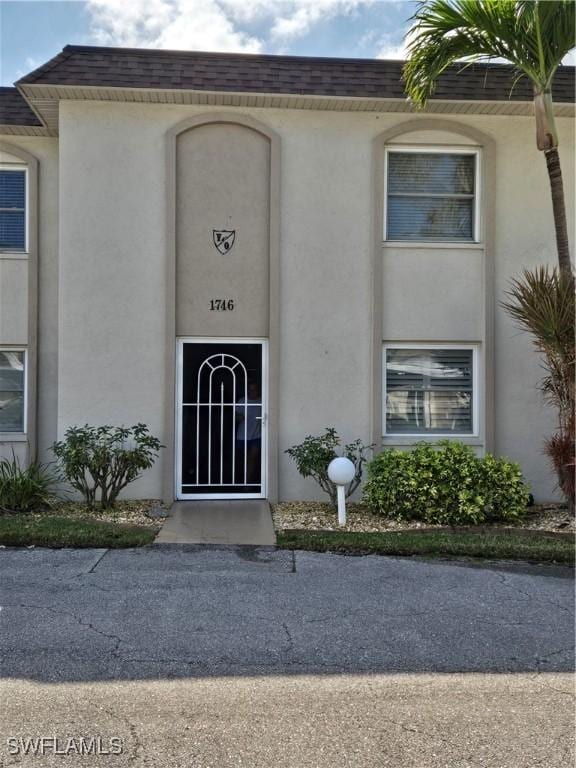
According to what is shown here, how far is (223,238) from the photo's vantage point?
31.0ft

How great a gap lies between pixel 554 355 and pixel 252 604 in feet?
16.8

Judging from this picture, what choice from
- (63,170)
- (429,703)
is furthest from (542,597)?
(63,170)

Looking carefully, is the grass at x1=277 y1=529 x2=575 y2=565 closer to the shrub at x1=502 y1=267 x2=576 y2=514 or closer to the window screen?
the shrub at x1=502 y1=267 x2=576 y2=514

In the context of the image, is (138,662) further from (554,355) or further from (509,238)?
(509,238)

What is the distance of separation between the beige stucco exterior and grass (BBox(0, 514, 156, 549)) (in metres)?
1.78

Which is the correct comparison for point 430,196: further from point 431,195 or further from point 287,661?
point 287,661

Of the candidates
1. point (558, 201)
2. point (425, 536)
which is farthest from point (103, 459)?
point (558, 201)

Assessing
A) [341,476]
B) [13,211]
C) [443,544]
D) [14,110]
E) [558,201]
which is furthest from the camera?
[13,211]

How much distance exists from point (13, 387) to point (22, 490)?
2.35 metres

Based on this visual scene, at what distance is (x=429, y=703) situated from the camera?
3.72 meters

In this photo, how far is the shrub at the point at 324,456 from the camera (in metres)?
8.55

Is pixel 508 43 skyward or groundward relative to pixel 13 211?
skyward

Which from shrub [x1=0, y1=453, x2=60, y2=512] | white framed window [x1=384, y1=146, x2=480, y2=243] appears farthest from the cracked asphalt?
white framed window [x1=384, y1=146, x2=480, y2=243]

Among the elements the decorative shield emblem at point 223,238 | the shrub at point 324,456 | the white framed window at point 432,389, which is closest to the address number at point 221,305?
the decorative shield emblem at point 223,238
